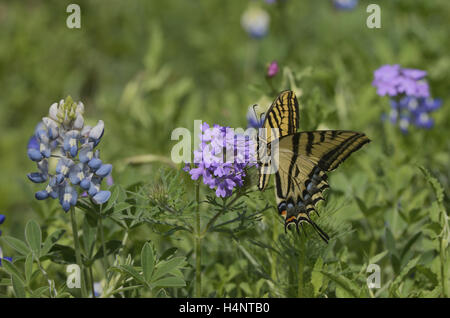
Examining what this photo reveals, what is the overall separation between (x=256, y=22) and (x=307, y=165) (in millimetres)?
2618

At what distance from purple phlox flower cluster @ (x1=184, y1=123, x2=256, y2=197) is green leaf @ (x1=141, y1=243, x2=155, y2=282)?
0.27m

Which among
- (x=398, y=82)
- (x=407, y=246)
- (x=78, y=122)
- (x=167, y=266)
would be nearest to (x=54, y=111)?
(x=78, y=122)

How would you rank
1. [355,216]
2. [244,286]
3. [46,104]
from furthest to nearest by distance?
[46,104] < [355,216] < [244,286]

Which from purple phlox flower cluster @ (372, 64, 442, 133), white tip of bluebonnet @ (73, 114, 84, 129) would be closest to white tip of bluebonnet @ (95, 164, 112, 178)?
white tip of bluebonnet @ (73, 114, 84, 129)

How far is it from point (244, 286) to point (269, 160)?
0.58 m

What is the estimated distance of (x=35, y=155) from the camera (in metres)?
1.64

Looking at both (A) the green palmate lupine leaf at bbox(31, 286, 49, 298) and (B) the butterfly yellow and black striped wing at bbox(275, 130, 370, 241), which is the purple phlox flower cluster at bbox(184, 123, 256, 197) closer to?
(B) the butterfly yellow and black striped wing at bbox(275, 130, 370, 241)

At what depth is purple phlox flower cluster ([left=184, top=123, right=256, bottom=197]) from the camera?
162cm

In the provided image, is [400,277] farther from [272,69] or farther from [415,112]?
[415,112]

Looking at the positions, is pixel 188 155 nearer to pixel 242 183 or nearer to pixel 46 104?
pixel 242 183

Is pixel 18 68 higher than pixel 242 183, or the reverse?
pixel 18 68

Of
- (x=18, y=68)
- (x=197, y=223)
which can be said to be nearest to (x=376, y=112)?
(x=197, y=223)

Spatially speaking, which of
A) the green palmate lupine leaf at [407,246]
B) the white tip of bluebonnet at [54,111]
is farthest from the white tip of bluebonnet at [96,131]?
the green palmate lupine leaf at [407,246]
